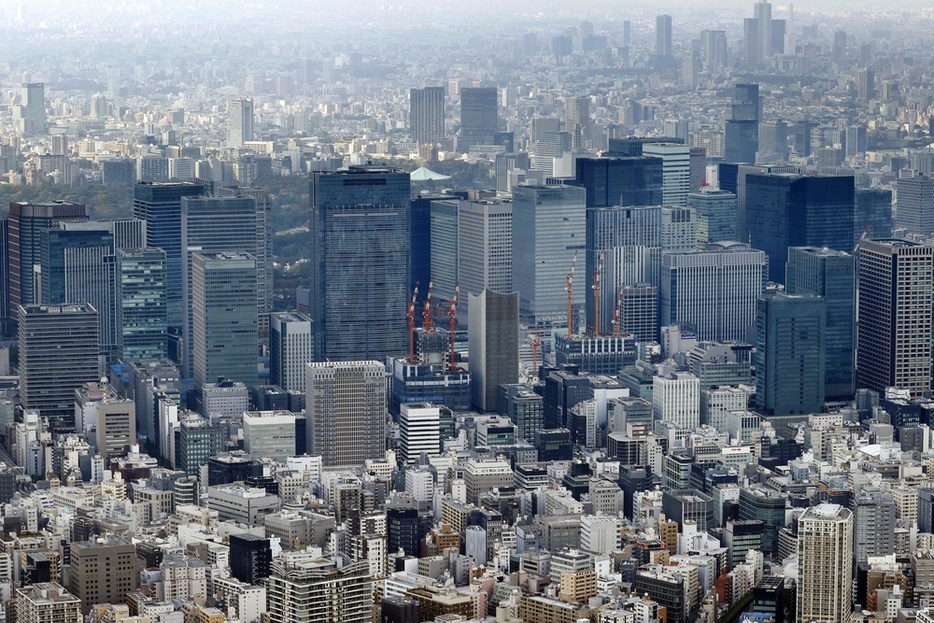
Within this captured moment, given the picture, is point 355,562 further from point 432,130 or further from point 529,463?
point 432,130

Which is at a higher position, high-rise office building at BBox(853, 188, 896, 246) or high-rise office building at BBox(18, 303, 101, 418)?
high-rise office building at BBox(853, 188, 896, 246)

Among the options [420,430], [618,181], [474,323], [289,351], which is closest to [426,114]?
[618,181]

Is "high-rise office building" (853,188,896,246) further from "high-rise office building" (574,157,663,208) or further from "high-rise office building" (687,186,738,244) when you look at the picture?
"high-rise office building" (574,157,663,208)

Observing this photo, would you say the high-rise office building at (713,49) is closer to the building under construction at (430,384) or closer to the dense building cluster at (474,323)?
the dense building cluster at (474,323)

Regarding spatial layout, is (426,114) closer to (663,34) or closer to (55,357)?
(663,34)

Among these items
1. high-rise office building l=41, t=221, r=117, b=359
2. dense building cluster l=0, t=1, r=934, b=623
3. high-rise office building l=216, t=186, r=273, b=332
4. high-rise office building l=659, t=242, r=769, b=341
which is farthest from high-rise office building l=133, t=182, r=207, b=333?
high-rise office building l=659, t=242, r=769, b=341
